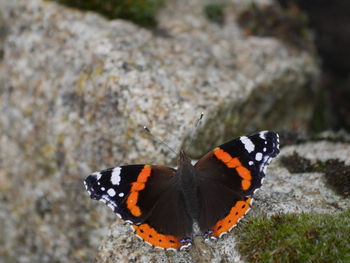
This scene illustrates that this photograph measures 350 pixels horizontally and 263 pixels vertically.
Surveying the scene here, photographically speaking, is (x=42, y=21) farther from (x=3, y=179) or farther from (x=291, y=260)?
(x=291, y=260)

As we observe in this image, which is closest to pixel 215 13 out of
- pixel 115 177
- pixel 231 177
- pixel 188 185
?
pixel 231 177

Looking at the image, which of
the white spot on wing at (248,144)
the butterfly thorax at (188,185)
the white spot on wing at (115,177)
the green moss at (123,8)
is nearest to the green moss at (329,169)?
the white spot on wing at (248,144)

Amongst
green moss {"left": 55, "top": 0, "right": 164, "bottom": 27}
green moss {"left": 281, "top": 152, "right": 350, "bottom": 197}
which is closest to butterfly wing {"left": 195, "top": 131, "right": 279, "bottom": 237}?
green moss {"left": 281, "top": 152, "right": 350, "bottom": 197}

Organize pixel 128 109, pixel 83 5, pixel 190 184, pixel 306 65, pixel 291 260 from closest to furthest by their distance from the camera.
Result: pixel 291 260, pixel 190 184, pixel 128 109, pixel 83 5, pixel 306 65

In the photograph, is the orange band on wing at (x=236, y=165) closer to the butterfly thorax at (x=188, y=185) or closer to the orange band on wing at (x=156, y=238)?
the butterfly thorax at (x=188, y=185)

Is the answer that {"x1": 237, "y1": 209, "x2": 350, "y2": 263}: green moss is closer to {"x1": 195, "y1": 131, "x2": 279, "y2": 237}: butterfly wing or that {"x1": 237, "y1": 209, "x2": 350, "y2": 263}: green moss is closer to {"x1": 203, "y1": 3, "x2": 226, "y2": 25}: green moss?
{"x1": 195, "y1": 131, "x2": 279, "y2": 237}: butterfly wing

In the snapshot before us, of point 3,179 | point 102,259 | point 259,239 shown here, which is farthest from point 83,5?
point 259,239

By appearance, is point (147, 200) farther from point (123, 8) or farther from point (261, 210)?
point (123, 8)

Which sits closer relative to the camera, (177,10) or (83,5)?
(83,5)
